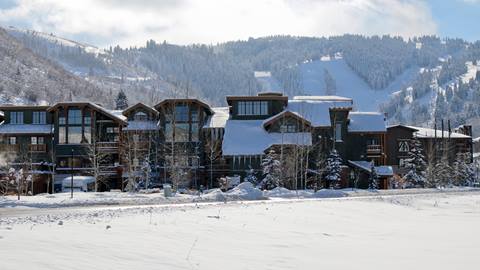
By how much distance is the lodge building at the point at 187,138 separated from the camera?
68.4m

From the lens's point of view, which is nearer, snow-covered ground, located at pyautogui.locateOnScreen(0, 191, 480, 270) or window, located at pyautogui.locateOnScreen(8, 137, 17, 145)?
snow-covered ground, located at pyautogui.locateOnScreen(0, 191, 480, 270)

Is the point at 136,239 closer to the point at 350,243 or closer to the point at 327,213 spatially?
the point at 350,243

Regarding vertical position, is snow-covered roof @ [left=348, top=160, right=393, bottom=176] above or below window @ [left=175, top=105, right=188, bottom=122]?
below

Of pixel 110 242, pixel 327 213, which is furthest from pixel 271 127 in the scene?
pixel 110 242

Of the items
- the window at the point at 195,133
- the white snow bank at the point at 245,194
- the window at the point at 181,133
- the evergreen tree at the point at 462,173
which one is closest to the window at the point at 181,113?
the window at the point at 181,133

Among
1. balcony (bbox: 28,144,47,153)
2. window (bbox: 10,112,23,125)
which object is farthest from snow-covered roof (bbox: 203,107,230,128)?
window (bbox: 10,112,23,125)

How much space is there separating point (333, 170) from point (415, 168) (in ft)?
42.3

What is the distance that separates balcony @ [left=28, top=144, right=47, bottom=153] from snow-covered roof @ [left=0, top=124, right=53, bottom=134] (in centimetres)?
162

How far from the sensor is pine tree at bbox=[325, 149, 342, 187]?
67188 mm

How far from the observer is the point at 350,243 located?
64.6 ft

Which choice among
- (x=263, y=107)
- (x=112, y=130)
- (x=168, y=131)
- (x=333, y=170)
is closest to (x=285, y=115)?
(x=263, y=107)

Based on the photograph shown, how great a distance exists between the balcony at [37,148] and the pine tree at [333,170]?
3354 centimetres

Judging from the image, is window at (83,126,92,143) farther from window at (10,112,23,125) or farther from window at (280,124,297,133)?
window at (280,124,297,133)

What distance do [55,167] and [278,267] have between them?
61136 millimetres
